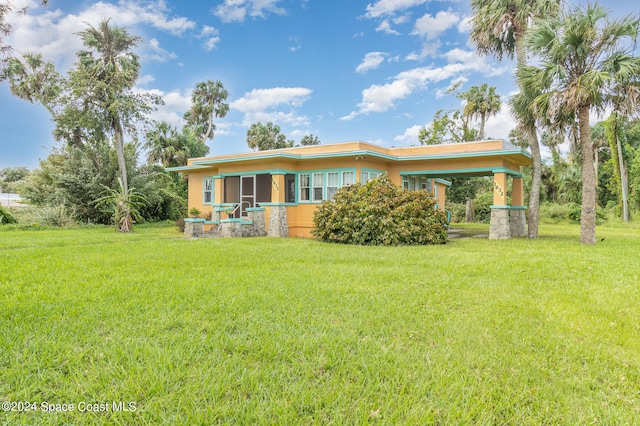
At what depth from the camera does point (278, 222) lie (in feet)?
48.9

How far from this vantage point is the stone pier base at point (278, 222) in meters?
14.9

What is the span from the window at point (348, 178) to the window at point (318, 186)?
1000 millimetres

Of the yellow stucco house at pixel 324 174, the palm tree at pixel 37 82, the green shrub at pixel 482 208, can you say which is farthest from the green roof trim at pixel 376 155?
the palm tree at pixel 37 82

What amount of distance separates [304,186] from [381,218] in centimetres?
478

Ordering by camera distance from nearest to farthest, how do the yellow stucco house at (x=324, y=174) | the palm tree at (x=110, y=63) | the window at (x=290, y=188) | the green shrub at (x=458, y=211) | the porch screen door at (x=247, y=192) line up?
the yellow stucco house at (x=324, y=174), the window at (x=290, y=188), the porch screen door at (x=247, y=192), the palm tree at (x=110, y=63), the green shrub at (x=458, y=211)

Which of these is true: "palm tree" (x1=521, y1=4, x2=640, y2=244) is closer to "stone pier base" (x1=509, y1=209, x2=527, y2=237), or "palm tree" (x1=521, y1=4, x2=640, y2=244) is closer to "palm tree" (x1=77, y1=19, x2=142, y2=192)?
"stone pier base" (x1=509, y1=209, x2=527, y2=237)

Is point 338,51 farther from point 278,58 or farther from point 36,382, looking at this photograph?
point 36,382

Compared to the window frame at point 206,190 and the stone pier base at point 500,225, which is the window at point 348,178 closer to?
the stone pier base at point 500,225

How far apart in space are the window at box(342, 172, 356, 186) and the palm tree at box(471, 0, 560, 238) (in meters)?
6.40

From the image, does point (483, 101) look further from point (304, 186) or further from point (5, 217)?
point (5, 217)

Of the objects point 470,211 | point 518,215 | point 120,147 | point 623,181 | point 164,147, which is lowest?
point 518,215

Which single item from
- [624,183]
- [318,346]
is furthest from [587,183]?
[624,183]

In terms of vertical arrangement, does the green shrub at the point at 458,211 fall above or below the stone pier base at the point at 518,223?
above

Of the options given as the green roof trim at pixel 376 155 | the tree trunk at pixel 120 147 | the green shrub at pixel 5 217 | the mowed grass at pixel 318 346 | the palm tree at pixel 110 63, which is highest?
the palm tree at pixel 110 63
